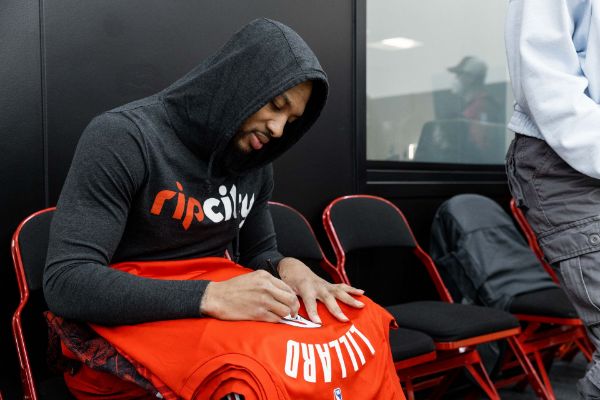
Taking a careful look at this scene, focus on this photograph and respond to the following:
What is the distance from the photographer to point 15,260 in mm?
1638

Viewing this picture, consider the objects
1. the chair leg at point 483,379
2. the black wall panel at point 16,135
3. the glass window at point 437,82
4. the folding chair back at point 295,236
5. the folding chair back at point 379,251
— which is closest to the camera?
the black wall panel at point 16,135

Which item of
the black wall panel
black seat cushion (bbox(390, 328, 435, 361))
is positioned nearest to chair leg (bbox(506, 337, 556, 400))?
black seat cushion (bbox(390, 328, 435, 361))

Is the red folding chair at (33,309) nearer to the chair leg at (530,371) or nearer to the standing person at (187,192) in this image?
the standing person at (187,192)

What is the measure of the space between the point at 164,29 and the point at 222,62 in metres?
1.00

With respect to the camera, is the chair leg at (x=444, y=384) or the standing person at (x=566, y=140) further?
the chair leg at (x=444, y=384)

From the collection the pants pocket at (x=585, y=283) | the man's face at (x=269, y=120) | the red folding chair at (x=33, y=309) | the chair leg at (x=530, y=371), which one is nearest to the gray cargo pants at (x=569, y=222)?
the pants pocket at (x=585, y=283)

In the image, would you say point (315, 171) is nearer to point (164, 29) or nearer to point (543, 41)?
Result: point (164, 29)

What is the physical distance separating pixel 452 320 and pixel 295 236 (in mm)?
671

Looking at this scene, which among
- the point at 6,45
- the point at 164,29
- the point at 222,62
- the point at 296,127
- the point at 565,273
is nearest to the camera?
the point at 222,62

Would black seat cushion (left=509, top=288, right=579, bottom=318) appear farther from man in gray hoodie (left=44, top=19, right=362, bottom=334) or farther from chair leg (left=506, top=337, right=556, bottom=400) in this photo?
man in gray hoodie (left=44, top=19, right=362, bottom=334)

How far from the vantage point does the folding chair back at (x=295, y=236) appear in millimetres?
2367

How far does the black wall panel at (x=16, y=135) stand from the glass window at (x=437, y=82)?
1617mm

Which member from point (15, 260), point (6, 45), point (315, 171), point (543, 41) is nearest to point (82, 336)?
point (15, 260)

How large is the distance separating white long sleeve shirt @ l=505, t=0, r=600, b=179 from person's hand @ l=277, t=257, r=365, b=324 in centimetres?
59
